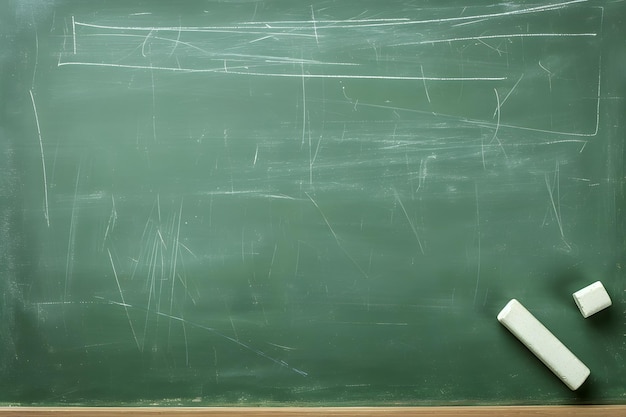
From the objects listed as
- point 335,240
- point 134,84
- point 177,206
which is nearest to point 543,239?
point 335,240

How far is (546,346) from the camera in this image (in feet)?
7.59

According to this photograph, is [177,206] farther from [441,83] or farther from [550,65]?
[550,65]

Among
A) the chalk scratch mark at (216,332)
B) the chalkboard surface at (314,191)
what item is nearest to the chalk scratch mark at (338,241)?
the chalkboard surface at (314,191)

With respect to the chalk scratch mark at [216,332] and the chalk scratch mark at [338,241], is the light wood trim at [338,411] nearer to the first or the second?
the chalk scratch mark at [216,332]

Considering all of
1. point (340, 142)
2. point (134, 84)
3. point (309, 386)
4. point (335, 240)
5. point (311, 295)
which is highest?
point (134, 84)

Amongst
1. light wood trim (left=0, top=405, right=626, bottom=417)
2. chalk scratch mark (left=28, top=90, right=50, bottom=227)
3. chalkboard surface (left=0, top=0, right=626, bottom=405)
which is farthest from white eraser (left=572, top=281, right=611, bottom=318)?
chalk scratch mark (left=28, top=90, right=50, bottom=227)

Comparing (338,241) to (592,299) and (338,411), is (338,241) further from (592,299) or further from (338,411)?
(592,299)

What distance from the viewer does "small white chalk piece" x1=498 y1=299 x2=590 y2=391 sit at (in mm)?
2311

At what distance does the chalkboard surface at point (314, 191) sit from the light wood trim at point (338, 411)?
5 cm

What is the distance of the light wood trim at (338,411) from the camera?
2342 millimetres

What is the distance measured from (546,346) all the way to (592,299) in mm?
222

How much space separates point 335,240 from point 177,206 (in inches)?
21.9

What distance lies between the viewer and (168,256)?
236 centimetres

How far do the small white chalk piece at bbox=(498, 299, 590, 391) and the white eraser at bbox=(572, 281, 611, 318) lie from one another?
143mm
